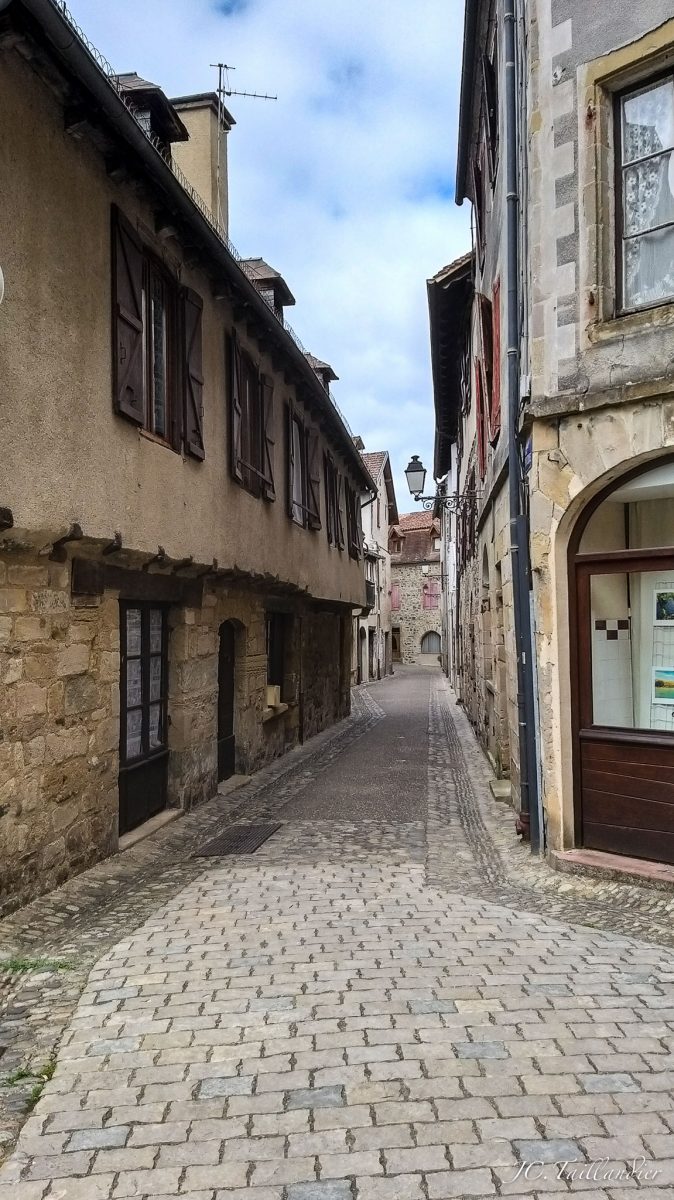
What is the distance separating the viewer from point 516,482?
6.71m

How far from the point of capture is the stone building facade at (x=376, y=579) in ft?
96.7

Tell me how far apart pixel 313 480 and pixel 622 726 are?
26.3 feet

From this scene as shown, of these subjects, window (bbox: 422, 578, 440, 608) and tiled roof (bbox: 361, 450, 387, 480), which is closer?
tiled roof (bbox: 361, 450, 387, 480)

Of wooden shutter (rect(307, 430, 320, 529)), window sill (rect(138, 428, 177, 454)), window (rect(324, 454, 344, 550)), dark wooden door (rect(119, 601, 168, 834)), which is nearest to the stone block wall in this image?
dark wooden door (rect(119, 601, 168, 834))

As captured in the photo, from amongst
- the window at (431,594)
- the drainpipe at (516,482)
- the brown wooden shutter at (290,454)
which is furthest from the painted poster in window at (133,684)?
the window at (431,594)

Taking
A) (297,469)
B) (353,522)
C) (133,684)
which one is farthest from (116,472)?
(353,522)

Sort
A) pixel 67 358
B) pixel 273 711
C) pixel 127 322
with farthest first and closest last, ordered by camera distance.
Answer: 1. pixel 273 711
2. pixel 127 322
3. pixel 67 358

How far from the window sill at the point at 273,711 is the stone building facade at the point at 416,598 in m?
34.9

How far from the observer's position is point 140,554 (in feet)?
21.1

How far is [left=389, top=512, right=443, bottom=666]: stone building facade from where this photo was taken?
46594 mm

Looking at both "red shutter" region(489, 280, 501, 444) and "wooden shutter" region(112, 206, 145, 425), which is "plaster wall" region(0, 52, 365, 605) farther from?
"red shutter" region(489, 280, 501, 444)

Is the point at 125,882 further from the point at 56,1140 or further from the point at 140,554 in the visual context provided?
the point at 56,1140

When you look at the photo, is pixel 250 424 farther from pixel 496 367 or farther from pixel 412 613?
pixel 412 613

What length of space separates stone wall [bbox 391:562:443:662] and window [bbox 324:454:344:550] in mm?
31148
